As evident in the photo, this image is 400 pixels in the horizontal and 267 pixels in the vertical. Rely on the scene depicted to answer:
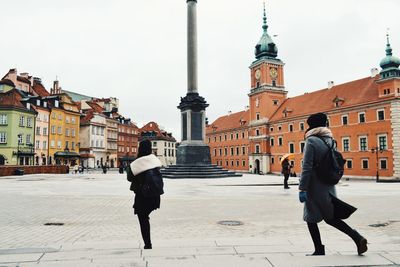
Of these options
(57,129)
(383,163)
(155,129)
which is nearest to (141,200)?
(383,163)

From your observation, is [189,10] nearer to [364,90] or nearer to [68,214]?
[68,214]

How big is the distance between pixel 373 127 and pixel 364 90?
23.8ft

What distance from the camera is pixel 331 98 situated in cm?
5922

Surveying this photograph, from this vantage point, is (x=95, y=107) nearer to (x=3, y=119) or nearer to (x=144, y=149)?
(x=3, y=119)

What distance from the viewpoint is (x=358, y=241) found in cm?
476

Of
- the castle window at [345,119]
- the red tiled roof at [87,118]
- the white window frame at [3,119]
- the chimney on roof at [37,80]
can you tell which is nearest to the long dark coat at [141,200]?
the castle window at [345,119]

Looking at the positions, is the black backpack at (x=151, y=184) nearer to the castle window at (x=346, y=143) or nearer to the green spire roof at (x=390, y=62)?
the green spire roof at (x=390, y=62)

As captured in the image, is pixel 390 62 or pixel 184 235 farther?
pixel 390 62

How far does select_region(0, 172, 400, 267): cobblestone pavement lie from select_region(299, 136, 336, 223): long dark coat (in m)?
0.57

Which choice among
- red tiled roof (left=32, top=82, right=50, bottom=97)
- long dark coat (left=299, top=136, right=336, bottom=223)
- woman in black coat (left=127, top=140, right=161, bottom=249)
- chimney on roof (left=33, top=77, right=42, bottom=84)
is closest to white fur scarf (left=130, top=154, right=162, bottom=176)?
woman in black coat (left=127, top=140, right=161, bottom=249)

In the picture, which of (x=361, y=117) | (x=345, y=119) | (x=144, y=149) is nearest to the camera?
(x=144, y=149)

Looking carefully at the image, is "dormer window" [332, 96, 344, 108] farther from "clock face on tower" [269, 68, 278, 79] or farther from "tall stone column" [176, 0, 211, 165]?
"tall stone column" [176, 0, 211, 165]

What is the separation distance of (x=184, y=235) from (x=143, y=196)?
6.71ft

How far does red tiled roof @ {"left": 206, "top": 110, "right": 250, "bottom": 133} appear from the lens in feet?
273
